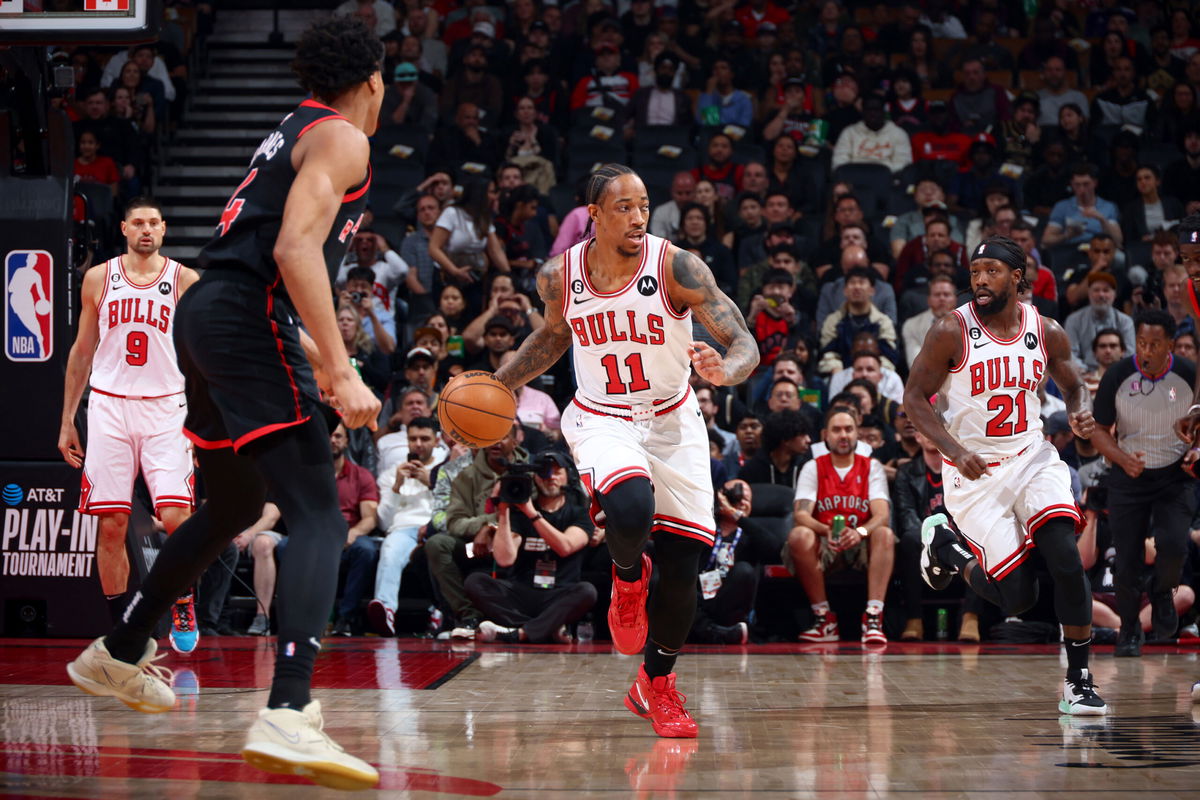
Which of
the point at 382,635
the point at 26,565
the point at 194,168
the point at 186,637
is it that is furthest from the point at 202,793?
the point at 194,168

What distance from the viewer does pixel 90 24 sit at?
6.53m

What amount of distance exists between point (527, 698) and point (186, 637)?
7.74 feet

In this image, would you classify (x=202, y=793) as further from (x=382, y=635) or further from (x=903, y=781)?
(x=382, y=635)

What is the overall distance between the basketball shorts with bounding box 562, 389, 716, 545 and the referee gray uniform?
4.13m

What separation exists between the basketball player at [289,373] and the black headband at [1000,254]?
3.00 metres

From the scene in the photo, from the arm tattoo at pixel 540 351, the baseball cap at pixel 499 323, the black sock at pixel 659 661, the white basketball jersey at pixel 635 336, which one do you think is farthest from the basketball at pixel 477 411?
the baseball cap at pixel 499 323

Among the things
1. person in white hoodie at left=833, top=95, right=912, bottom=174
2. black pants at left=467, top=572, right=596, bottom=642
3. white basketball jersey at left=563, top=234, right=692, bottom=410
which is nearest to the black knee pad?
white basketball jersey at left=563, top=234, right=692, bottom=410

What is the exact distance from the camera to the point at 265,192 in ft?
12.6

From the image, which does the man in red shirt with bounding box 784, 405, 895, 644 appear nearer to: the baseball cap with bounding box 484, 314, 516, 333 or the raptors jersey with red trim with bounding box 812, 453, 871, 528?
the raptors jersey with red trim with bounding box 812, 453, 871, 528

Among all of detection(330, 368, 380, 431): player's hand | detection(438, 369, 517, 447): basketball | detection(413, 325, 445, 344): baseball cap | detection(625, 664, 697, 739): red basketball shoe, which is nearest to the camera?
detection(330, 368, 380, 431): player's hand

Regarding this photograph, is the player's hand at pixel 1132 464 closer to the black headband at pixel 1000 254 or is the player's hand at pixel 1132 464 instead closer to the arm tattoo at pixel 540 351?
the black headband at pixel 1000 254

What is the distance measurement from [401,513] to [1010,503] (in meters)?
4.93

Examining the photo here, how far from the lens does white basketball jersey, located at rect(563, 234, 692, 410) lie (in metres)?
5.09

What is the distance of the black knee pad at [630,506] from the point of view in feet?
15.5
